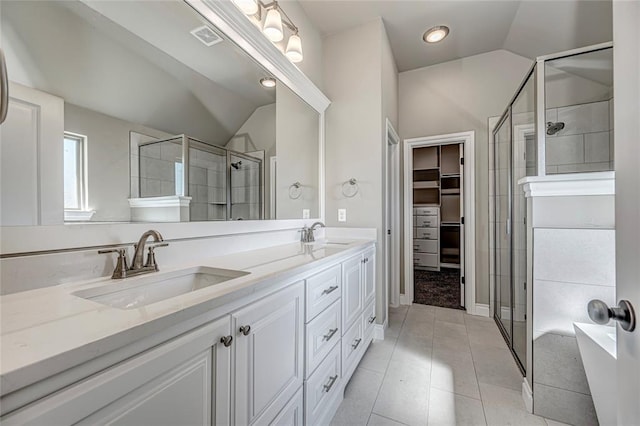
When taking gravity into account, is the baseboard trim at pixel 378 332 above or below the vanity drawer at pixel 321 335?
below

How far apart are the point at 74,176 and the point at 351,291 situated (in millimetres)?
1474

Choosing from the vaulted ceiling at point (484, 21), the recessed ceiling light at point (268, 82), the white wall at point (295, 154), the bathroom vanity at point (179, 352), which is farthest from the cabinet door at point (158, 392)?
the vaulted ceiling at point (484, 21)

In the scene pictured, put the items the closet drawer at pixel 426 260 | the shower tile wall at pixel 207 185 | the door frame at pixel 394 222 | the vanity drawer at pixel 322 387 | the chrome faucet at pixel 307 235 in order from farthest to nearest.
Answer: the closet drawer at pixel 426 260
the door frame at pixel 394 222
the chrome faucet at pixel 307 235
the shower tile wall at pixel 207 185
the vanity drawer at pixel 322 387

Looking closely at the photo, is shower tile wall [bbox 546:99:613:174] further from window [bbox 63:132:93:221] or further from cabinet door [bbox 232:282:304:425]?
window [bbox 63:132:93:221]

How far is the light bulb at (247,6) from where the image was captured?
1.46 m

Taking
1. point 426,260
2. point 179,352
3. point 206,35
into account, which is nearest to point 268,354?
point 179,352

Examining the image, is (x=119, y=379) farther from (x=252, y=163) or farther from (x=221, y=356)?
(x=252, y=163)

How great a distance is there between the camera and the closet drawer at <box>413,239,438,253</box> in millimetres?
4906

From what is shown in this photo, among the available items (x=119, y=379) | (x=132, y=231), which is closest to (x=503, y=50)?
(x=132, y=231)

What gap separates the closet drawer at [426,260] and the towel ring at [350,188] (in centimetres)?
314

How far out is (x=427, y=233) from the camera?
Result: 500 centimetres

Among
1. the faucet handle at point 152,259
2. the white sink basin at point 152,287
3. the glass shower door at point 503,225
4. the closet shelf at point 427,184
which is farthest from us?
the closet shelf at point 427,184

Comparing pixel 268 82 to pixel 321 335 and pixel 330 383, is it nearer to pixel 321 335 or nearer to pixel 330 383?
pixel 321 335

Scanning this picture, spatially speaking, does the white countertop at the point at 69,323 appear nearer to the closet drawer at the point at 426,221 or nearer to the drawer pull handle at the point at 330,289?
the drawer pull handle at the point at 330,289
